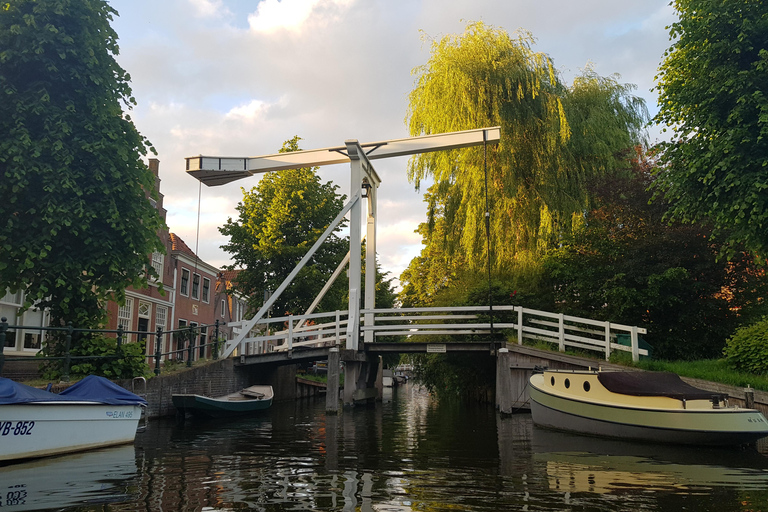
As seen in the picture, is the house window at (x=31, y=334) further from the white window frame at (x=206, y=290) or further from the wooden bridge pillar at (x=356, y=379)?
the white window frame at (x=206, y=290)

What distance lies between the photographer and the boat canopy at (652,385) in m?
11.1

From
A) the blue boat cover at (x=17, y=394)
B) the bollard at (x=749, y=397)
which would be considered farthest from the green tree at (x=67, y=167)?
the bollard at (x=749, y=397)

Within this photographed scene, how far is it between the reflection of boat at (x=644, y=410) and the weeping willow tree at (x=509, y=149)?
7.85 m

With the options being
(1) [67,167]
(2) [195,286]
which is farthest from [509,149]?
(2) [195,286]

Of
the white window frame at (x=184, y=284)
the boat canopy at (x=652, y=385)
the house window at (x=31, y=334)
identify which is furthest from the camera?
the white window frame at (x=184, y=284)

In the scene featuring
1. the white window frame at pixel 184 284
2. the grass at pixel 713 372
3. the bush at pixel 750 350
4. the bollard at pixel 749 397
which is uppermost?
the white window frame at pixel 184 284

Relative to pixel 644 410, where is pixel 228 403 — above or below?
below

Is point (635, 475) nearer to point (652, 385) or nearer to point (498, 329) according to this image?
point (652, 385)

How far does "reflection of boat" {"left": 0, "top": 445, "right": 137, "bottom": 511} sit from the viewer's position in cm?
616

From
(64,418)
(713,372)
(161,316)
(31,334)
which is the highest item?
(161,316)

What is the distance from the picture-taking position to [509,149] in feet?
Result: 68.6

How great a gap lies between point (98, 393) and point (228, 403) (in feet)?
22.8

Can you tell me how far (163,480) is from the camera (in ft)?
24.4

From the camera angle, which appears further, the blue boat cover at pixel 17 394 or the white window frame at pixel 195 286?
the white window frame at pixel 195 286
